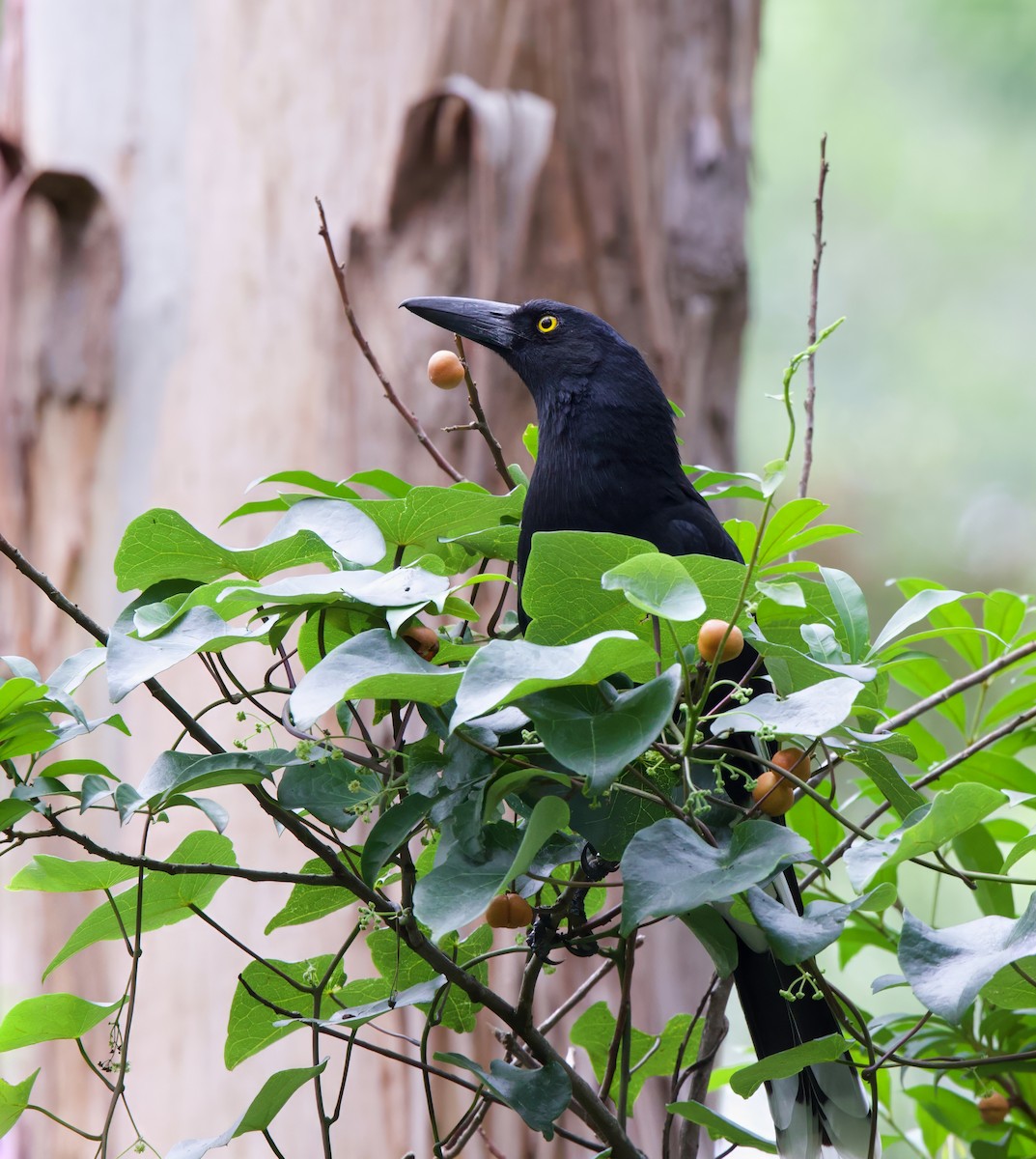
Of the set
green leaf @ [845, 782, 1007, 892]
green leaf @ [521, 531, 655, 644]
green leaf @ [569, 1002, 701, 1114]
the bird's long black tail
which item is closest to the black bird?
the bird's long black tail

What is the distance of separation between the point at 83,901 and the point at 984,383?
19.2 feet

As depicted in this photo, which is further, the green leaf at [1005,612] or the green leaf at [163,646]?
the green leaf at [1005,612]

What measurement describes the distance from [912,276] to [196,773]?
713 cm

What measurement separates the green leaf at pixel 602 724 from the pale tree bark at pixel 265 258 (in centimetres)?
173

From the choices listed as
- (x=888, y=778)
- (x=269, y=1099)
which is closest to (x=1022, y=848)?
(x=888, y=778)

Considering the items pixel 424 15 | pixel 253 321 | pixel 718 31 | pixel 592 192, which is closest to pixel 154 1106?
pixel 253 321

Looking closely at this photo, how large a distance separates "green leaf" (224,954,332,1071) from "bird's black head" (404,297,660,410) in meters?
1.01

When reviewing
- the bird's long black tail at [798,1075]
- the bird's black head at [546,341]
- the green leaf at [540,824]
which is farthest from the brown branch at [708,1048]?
the bird's black head at [546,341]

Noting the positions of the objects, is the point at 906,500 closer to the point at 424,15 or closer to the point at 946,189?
the point at 946,189

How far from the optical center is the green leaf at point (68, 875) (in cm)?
96

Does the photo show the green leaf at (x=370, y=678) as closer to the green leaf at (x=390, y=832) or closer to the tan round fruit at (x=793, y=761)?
the green leaf at (x=390, y=832)

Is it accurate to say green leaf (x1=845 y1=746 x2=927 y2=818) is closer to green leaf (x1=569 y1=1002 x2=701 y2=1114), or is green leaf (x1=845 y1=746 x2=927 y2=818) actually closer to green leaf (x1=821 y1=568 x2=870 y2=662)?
green leaf (x1=821 y1=568 x2=870 y2=662)

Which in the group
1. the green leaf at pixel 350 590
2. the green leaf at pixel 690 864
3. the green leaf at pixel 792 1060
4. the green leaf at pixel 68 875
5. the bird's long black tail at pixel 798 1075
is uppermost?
the green leaf at pixel 350 590

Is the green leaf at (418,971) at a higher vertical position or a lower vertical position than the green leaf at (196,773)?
lower
